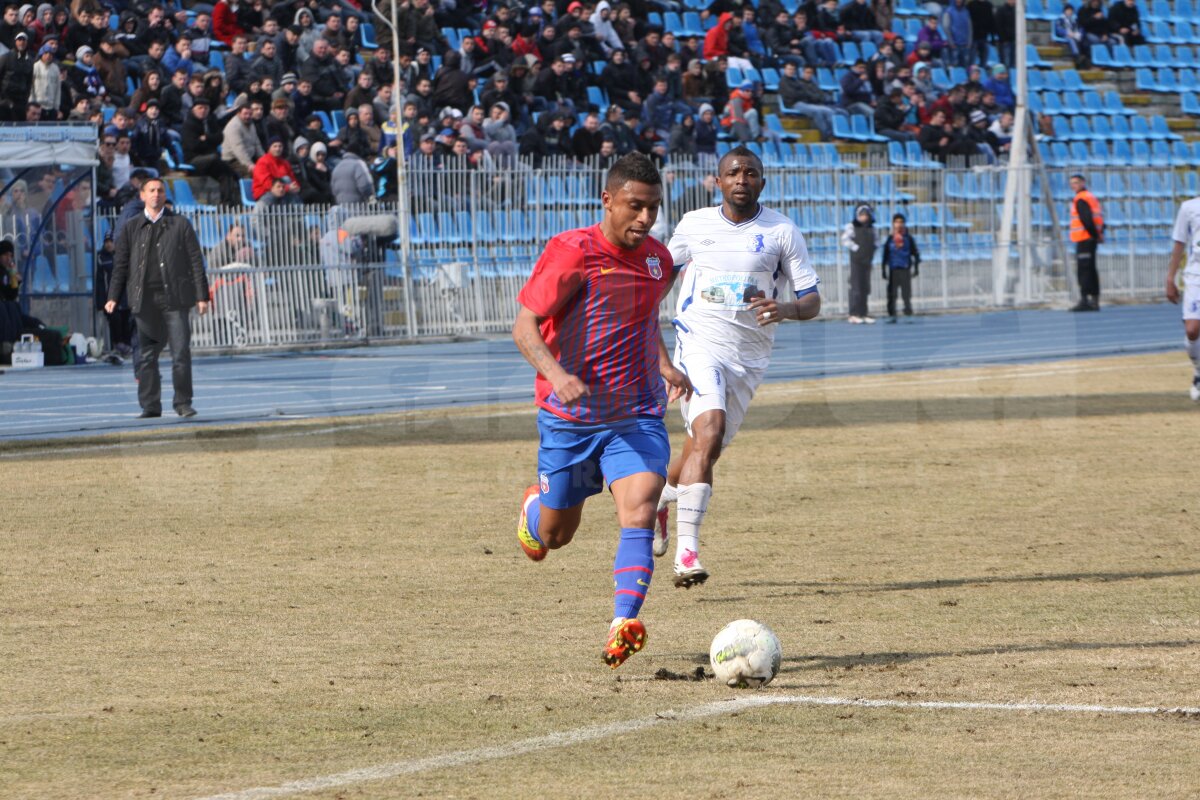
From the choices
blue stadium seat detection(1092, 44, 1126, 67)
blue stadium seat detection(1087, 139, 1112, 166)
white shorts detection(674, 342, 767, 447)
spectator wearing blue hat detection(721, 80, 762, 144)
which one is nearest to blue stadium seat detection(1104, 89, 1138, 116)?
blue stadium seat detection(1092, 44, 1126, 67)

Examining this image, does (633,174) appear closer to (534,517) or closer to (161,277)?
(534,517)

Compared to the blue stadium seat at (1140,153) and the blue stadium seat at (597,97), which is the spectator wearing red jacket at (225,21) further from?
the blue stadium seat at (1140,153)

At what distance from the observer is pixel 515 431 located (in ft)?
56.1

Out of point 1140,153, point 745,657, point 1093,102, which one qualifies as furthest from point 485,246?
point 745,657

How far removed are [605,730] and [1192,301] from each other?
12.6 metres

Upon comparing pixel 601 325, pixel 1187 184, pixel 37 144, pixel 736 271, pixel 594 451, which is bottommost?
pixel 594 451

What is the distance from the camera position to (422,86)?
30547 millimetres

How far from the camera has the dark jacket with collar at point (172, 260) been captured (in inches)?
690

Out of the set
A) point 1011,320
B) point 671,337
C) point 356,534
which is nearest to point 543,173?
point 671,337

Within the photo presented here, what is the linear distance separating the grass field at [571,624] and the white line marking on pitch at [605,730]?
0.09 feet

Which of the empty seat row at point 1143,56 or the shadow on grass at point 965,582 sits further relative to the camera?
the empty seat row at point 1143,56

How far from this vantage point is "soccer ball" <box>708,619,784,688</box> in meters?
6.81

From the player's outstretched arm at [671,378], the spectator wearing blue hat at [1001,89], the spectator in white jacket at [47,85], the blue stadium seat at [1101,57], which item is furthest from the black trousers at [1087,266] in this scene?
the player's outstretched arm at [671,378]

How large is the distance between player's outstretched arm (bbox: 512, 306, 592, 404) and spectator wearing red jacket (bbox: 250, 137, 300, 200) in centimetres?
2077
